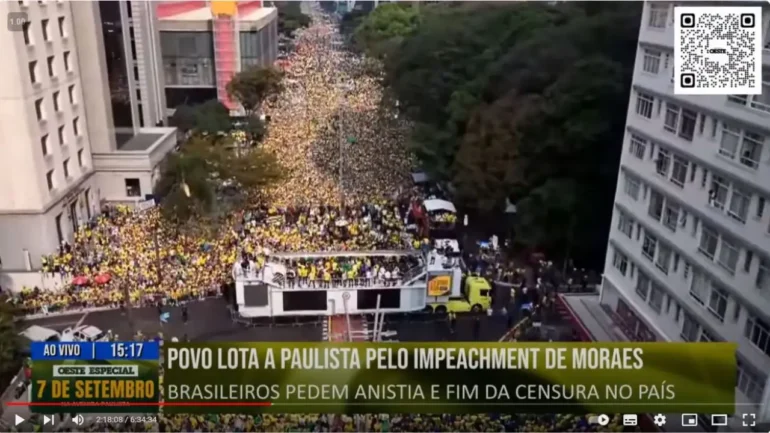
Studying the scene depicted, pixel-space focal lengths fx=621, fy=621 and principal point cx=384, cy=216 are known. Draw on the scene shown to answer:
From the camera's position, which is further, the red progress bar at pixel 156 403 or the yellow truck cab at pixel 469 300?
the yellow truck cab at pixel 469 300

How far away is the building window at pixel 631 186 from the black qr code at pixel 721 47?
1.61ft

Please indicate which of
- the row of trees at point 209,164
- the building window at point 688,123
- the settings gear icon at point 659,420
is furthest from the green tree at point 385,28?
the settings gear icon at point 659,420

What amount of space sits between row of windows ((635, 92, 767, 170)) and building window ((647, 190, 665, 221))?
277mm

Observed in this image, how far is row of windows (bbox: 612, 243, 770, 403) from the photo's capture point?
8.12 ft

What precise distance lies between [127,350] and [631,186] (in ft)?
7.29

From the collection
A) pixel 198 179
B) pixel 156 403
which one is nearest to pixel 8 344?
pixel 156 403

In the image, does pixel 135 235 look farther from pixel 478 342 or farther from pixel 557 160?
pixel 557 160

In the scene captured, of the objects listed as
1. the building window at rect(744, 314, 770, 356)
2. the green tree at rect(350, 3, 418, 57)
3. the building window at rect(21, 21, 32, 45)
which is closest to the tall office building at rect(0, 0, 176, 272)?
the building window at rect(21, 21, 32, 45)

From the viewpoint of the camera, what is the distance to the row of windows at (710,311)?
2475 millimetres

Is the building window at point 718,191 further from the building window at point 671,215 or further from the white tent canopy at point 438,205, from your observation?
the white tent canopy at point 438,205

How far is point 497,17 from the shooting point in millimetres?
3117

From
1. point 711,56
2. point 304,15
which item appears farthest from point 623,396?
point 304,15

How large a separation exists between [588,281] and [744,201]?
31.3 inches

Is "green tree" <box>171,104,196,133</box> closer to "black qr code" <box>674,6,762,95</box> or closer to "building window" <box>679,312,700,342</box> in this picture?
"black qr code" <box>674,6,762,95</box>
